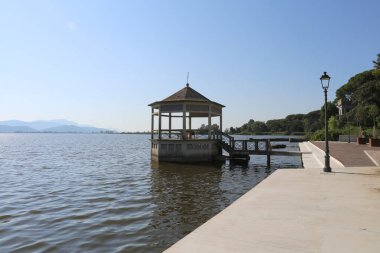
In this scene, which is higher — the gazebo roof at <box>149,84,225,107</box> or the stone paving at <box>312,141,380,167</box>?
the gazebo roof at <box>149,84,225,107</box>

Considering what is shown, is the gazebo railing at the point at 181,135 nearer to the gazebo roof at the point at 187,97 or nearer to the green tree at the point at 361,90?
the gazebo roof at the point at 187,97

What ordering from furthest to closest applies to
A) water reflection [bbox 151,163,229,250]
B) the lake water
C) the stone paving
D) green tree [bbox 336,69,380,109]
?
1. green tree [bbox 336,69,380,109]
2. the stone paving
3. water reflection [bbox 151,163,229,250]
4. the lake water

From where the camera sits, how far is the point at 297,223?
6.11m

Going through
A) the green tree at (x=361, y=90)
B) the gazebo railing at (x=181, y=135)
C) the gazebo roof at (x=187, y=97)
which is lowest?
the gazebo railing at (x=181, y=135)

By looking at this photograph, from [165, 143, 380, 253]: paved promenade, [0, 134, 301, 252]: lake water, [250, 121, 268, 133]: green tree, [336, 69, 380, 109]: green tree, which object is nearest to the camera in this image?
[165, 143, 380, 253]: paved promenade

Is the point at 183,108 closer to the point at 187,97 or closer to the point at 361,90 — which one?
the point at 187,97

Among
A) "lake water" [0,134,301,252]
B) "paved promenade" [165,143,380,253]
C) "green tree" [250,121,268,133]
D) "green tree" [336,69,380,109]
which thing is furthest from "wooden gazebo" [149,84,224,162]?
"green tree" [250,121,268,133]

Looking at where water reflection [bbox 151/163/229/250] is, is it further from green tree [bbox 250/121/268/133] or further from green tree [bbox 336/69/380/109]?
green tree [bbox 250/121/268/133]

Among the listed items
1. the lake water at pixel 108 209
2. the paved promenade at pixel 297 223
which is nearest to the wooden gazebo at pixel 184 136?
the lake water at pixel 108 209

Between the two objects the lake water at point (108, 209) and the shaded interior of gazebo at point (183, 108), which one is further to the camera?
the shaded interior of gazebo at point (183, 108)

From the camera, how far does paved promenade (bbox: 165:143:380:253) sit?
16.0ft

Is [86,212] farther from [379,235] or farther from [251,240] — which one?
[379,235]

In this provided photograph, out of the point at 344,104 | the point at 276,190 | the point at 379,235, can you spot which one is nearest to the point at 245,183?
the point at 276,190

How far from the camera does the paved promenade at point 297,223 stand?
16.0ft
